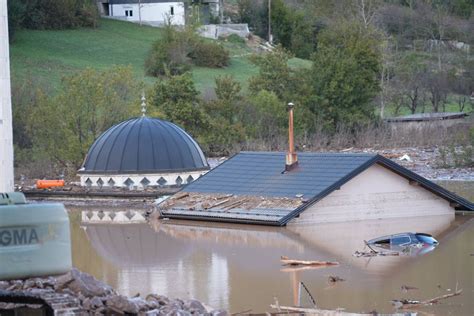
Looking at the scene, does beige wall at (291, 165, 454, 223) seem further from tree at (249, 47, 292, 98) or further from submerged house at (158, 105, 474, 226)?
tree at (249, 47, 292, 98)

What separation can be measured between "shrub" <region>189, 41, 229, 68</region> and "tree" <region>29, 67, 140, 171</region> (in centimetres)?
2862

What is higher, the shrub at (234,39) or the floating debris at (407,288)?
the shrub at (234,39)

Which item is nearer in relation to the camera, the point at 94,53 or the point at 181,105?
the point at 181,105

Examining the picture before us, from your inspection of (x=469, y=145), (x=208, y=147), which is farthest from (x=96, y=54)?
(x=469, y=145)

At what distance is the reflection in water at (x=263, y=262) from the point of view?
61.1 ft

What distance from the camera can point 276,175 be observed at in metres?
30.2

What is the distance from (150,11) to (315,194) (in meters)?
58.5

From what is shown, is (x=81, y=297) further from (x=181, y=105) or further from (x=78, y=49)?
(x=78, y=49)

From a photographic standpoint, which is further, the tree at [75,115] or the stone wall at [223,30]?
the stone wall at [223,30]

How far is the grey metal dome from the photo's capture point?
35938 mm

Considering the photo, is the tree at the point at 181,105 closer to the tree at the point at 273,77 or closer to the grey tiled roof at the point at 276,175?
the tree at the point at 273,77

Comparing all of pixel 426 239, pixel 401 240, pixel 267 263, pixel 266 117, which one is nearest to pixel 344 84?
pixel 266 117

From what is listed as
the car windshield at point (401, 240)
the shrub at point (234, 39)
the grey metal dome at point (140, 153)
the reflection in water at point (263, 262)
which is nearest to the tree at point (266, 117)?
the grey metal dome at point (140, 153)

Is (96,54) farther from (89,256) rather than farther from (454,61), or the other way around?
(89,256)
